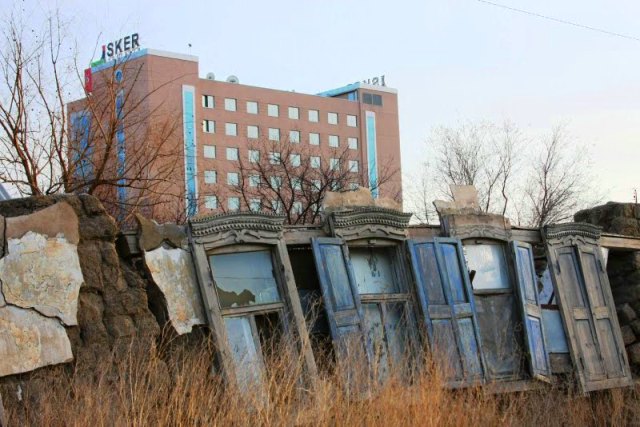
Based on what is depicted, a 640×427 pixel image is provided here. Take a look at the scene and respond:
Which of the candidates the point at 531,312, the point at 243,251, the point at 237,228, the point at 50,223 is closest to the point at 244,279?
the point at 243,251

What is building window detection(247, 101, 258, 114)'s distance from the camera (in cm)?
6869

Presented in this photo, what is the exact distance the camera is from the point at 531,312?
10078 mm

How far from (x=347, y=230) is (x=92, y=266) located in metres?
2.83

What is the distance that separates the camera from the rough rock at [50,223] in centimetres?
700

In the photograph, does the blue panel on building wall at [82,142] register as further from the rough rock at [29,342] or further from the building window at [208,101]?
the building window at [208,101]

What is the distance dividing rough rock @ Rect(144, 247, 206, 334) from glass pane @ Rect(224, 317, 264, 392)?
13.8 inches

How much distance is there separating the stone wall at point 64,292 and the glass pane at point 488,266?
404 centimetres

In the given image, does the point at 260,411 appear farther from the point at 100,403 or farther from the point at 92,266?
the point at 92,266

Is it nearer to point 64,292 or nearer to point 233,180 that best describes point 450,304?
point 64,292

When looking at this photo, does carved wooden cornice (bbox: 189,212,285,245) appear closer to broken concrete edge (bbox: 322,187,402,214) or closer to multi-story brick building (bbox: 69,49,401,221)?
broken concrete edge (bbox: 322,187,402,214)

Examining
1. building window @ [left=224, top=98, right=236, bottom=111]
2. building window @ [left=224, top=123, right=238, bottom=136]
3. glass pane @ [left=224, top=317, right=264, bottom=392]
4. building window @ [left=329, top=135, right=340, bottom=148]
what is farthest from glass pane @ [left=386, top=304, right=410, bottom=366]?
building window @ [left=329, top=135, right=340, bottom=148]

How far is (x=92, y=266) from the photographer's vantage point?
7445 millimetres

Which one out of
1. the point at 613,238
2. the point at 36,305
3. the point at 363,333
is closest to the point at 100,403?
the point at 36,305

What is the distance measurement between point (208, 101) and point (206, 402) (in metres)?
61.1
